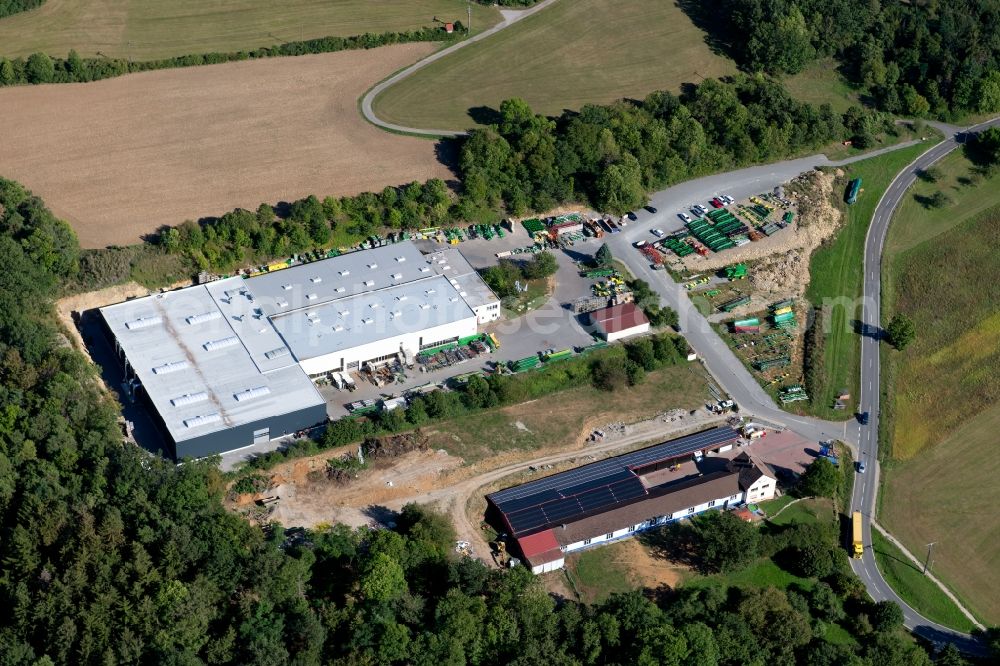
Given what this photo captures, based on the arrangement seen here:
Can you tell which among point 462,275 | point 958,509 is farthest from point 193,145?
point 958,509

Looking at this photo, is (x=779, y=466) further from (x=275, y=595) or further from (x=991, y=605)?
(x=275, y=595)

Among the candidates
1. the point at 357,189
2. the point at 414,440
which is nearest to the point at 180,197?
the point at 357,189

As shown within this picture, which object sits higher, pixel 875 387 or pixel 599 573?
pixel 875 387

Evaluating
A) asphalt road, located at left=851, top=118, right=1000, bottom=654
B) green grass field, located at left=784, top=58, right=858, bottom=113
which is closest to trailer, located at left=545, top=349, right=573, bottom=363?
asphalt road, located at left=851, top=118, right=1000, bottom=654

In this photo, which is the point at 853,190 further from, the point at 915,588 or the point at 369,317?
the point at 369,317

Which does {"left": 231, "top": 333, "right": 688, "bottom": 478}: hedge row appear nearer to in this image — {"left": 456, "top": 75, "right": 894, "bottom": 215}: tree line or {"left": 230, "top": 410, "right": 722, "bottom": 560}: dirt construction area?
{"left": 230, "top": 410, "right": 722, "bottom": 560}: dirt construction area

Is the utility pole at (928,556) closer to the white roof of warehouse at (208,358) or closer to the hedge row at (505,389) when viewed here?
the hedge row at (505,389)
